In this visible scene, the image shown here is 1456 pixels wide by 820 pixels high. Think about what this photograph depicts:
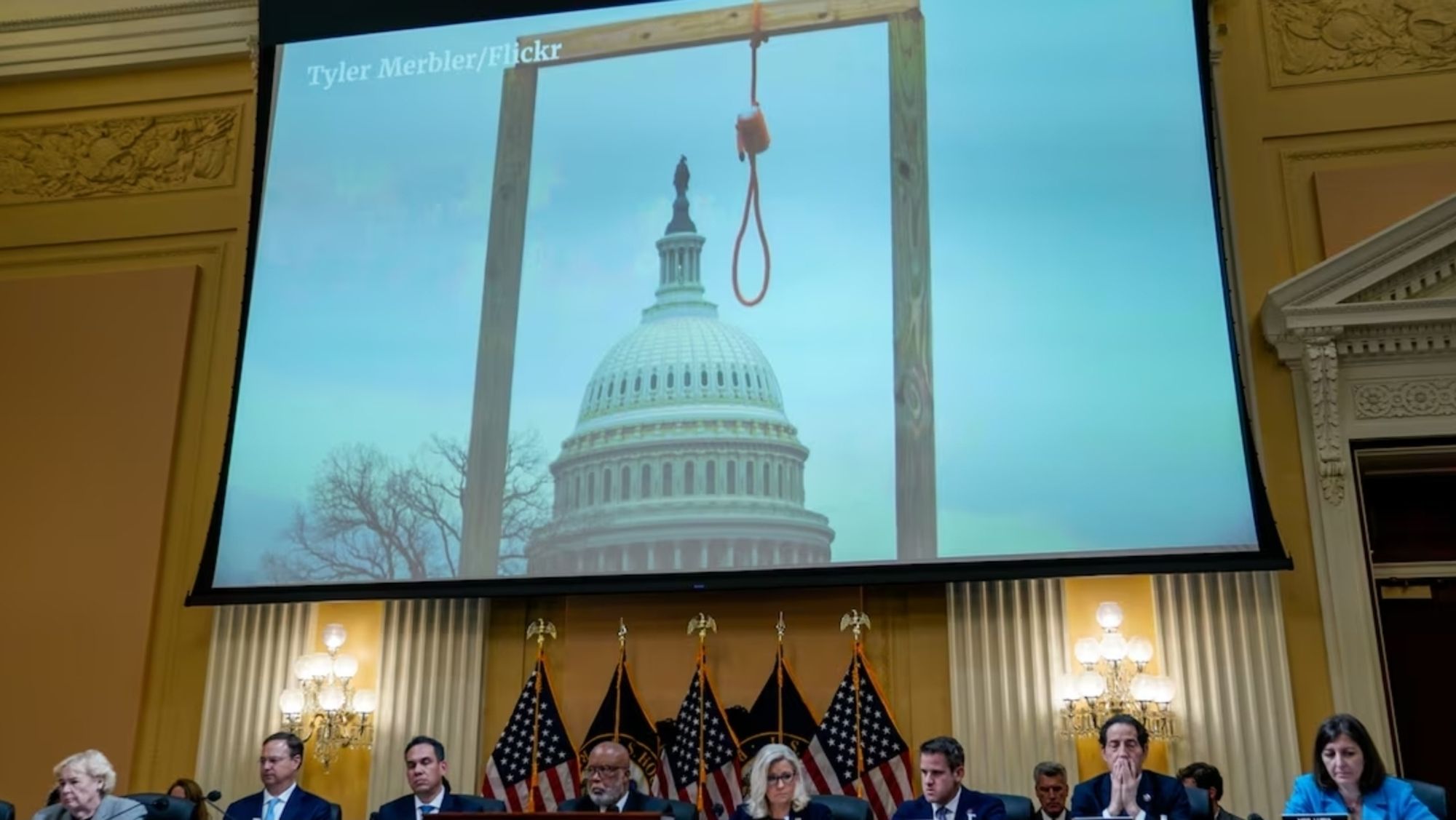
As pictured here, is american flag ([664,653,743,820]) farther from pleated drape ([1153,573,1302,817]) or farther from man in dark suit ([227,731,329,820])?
pleated drape ([1153,573,1302,817])

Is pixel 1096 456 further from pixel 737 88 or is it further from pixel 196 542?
pixel 196 542

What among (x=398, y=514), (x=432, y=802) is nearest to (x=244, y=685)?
(x=398, y=514)

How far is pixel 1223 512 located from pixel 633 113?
3913 mm

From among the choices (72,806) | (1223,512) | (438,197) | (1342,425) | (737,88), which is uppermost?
(737,88)

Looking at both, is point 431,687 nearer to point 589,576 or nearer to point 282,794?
point 589,576

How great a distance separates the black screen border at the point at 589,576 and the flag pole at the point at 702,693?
0.62 feet

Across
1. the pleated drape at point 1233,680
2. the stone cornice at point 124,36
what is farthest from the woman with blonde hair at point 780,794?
the stone cornice at point 124,36

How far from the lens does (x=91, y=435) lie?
27.1ft

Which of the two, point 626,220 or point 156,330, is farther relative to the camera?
point 156,330

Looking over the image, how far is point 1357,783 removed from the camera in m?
4.50

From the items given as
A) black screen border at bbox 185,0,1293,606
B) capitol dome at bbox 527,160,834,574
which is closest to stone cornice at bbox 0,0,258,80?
black screen border at bbox 185,0,1293,606

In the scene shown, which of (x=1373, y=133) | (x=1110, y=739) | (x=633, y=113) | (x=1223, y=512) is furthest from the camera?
(x=633, y=113)

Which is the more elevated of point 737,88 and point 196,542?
point 737,88

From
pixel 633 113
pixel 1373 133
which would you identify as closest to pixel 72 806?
pixel 633 113
